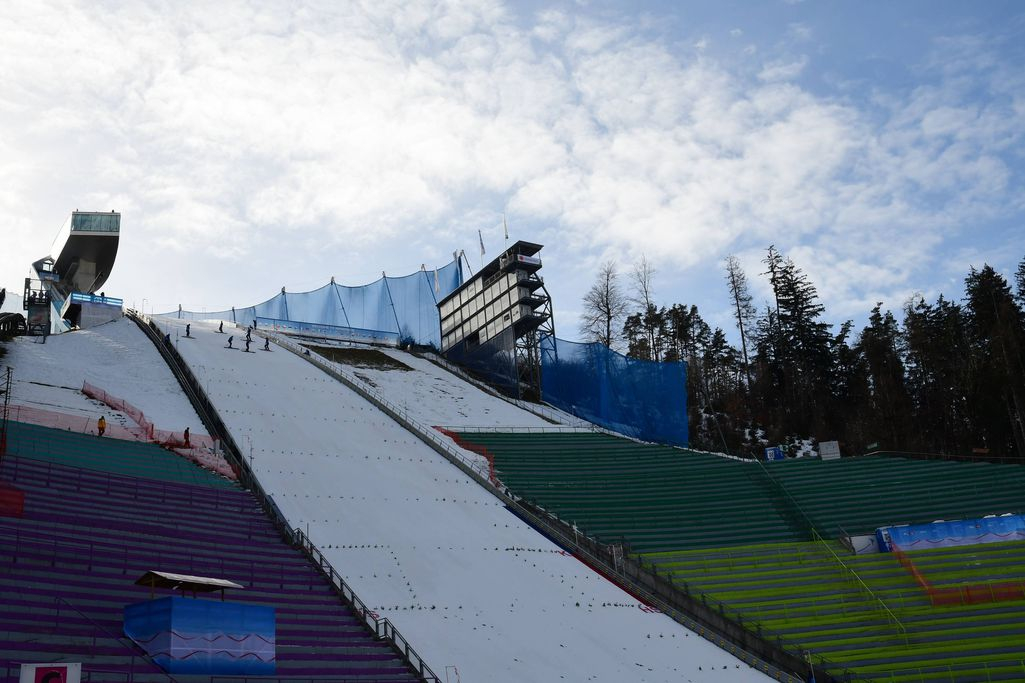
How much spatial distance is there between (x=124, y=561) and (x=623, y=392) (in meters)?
30.7

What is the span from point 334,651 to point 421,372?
112 ft

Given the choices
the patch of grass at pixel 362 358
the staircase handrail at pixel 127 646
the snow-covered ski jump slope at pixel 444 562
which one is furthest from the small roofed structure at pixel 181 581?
the patch of grass at pixel 362 358

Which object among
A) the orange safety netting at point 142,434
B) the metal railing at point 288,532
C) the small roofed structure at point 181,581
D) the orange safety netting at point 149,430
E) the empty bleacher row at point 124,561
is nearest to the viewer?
the empty bleacher row at point 124,561

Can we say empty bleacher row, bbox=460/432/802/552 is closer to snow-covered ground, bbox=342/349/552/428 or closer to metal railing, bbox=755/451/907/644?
metal railing, bbox=755/451/907/644

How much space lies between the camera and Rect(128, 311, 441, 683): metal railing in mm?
16281

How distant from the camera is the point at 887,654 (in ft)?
64.8

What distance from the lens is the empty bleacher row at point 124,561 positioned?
42.8ft

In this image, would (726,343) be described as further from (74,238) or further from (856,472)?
(74,238)

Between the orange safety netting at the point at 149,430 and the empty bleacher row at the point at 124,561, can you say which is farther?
the orange safety netting at the point at 149,430

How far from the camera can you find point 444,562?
21.5 m

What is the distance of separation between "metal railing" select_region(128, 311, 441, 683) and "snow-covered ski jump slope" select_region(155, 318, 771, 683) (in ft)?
1.19

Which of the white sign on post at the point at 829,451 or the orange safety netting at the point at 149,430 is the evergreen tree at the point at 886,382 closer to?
the white sign on post at the point at 829,451

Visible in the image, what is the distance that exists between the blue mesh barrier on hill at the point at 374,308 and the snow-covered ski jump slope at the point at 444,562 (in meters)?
22.8

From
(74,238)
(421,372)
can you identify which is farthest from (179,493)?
(74,238)
